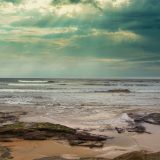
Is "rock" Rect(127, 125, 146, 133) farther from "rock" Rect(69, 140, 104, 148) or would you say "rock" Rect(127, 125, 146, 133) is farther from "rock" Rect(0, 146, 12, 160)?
"rock" Rect(0, 146, 12, 160)

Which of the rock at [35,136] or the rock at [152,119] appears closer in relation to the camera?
the rock at [35,136]

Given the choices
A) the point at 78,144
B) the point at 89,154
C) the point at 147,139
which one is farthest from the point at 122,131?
the point at 89,154

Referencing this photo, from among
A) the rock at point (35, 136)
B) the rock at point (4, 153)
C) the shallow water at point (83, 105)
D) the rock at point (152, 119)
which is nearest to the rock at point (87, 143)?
the rock at point (35, 136)

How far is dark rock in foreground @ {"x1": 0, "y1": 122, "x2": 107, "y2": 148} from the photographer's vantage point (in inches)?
579

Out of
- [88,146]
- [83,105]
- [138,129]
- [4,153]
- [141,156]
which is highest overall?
[141,156]

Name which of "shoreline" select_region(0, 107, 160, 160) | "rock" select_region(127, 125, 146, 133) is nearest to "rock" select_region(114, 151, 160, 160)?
"shoreline" select_region(0, 107, 160, 160)

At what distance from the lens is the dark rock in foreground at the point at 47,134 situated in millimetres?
14719

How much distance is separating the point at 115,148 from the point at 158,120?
7.83m

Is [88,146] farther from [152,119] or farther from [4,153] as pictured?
[152,119]

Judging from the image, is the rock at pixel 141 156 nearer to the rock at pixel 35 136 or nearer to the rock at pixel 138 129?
the rock at pixel 35 136

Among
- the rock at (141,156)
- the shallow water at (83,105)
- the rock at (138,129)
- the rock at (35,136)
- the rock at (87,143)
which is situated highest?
the rock at (141,156)

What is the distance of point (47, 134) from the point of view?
15398mm

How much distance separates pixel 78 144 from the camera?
1423cm

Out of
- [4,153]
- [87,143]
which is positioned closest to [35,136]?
[87,143]
